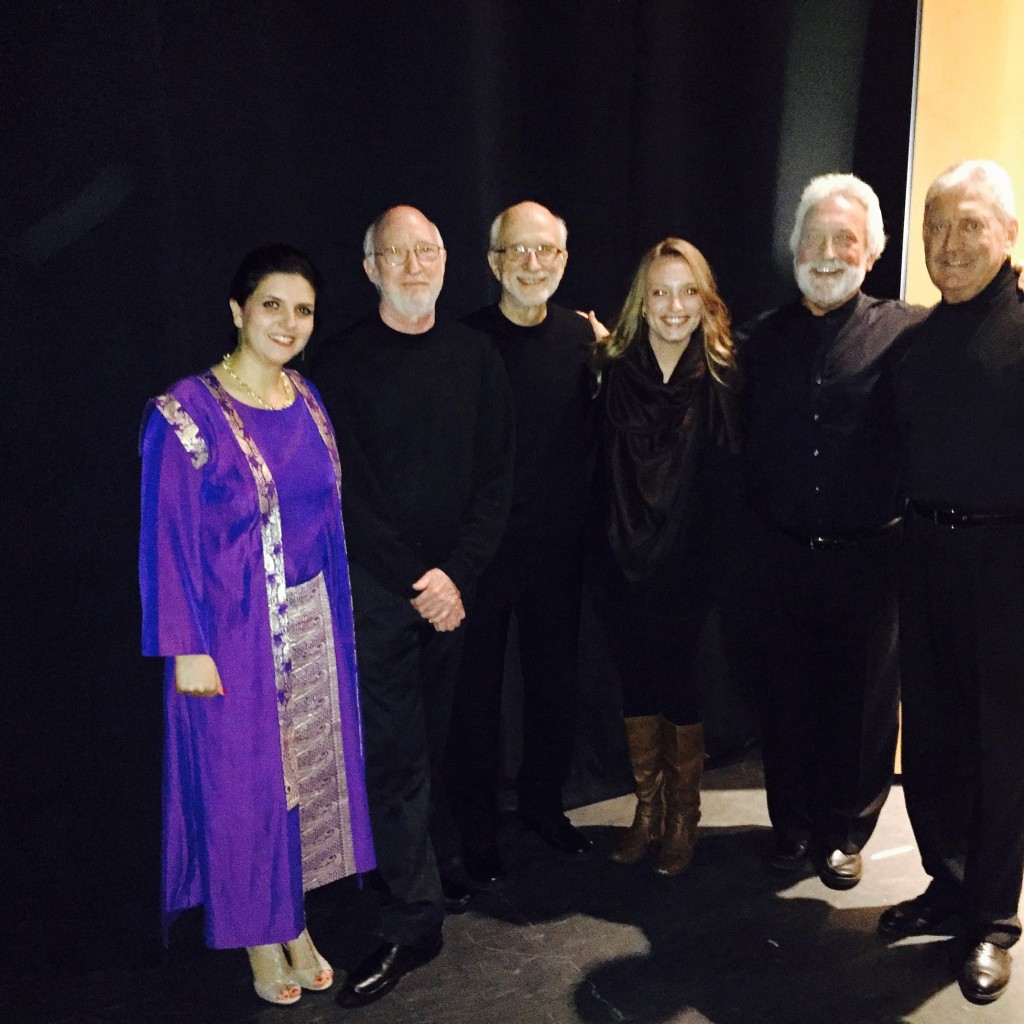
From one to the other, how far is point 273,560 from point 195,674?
0.82 ft

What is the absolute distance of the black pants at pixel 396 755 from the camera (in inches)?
84.2

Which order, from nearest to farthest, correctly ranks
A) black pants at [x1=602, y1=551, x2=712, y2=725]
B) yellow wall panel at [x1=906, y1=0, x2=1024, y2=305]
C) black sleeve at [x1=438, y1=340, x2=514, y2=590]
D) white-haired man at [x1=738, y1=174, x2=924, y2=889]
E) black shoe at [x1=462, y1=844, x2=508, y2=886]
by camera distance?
black sleeve at [x1=438, y1=340, x2=514, y2=590]
white-haired man at [x1=738, y1=174, x2=924, y2=889]
black pants at [x1=602, y1=551, x2=712, y2=725]
black shoe at [x1=462, y1=844, x2=508, y2=886]
yellow wall panel at [x1=906, y1=0, x2=1024, y2=305]


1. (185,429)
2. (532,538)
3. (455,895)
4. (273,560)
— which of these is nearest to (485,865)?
(455,895)

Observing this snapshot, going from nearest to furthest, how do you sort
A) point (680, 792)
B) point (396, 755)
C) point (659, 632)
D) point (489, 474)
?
point (396, 755) < point (489, 474) < point (659, 632) < point (680, 792)

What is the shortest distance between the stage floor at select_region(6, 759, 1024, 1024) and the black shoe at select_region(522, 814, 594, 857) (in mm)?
37

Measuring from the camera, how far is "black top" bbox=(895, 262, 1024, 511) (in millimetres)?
2016

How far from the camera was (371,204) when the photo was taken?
8.03 feet

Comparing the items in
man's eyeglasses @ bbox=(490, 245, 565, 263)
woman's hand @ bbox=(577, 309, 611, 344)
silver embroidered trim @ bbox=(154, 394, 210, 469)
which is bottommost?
silver embroidered trim @ bbox=(154, 394, 210, 469)

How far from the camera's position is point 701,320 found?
94.0 inches

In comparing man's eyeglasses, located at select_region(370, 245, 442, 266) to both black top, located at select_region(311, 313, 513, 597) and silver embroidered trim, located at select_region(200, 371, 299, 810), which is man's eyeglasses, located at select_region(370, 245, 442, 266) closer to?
black top, located at select_region(311, 313, 513, 597)

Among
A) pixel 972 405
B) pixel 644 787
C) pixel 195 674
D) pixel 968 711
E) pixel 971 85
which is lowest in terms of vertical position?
pixel 644 787

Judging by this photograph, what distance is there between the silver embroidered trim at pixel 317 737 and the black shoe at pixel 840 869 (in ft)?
3.82

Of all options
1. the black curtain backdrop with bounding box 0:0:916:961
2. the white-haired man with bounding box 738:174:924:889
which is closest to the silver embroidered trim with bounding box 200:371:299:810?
the black curtain backdrop with bounding box 0:0:916:961

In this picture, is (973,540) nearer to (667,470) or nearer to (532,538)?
(667,470)
